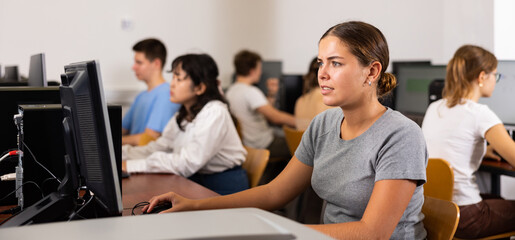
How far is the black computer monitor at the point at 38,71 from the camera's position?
2.16 m

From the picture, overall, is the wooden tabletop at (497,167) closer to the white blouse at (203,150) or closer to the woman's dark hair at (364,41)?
the white blouse at (203,150)

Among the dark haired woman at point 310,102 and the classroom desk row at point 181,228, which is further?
the dark haired woman at point 310,102

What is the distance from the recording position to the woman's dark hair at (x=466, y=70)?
95.7 inches

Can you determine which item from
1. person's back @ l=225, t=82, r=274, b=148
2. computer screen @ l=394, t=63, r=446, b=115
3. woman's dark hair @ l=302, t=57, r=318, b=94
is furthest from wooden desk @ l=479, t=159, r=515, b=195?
person's back @ l=225, t=82, r=274, b=148

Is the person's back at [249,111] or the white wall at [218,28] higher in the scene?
the white wall at [218,28]

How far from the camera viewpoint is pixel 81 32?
4508 mm

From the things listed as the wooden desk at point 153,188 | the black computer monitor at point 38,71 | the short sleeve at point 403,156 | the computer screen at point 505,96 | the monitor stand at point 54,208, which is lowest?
the wooden desk at point 153,188

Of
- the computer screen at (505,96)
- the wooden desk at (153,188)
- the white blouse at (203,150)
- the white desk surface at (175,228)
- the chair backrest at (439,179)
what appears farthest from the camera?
the computer screen at (505,96)

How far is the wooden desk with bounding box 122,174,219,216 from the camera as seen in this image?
1805mm

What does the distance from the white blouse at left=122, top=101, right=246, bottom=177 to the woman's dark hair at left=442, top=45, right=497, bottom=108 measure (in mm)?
958

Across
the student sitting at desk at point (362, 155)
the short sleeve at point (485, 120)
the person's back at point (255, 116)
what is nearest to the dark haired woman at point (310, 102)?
the person's back at point (255, 116)

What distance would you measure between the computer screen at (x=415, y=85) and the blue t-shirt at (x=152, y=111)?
147cm

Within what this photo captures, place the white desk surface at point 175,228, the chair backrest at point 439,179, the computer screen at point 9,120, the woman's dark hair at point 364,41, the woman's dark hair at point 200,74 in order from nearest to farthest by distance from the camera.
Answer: the white desk surface at point 175,228, the woman's dark hair at point 364,41, the computer screen at point 9,120, the chair backrest at point 439,179, the woman's dark hair at point 200,74

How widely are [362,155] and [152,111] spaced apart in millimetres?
2526
